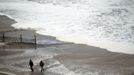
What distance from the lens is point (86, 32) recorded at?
4056 centimetres

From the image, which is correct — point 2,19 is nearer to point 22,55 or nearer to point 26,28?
point 26,28

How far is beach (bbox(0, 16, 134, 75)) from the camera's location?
25375 mm

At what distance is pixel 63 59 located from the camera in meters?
28.4

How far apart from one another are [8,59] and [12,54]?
1381 millimetres

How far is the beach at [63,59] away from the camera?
25375 millimetres

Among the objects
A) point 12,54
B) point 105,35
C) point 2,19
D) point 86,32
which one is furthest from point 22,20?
point 12,54

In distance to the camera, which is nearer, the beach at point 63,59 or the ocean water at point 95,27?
the beach at point 63,59

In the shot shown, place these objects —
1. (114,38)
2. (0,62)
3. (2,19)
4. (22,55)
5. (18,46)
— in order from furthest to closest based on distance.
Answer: (2,19) → (114,38) → (18,46) → (22,55) → (0,62)

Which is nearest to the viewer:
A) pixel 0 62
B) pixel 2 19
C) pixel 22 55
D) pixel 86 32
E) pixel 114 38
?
pixel 0 62

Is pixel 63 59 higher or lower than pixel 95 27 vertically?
lower

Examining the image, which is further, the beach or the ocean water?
the ocean water

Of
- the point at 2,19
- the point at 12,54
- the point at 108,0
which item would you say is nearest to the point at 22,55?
the point at 12,54

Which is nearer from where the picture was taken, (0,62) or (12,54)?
(0,62)

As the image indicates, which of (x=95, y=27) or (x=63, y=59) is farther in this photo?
(x=95, y=27)
